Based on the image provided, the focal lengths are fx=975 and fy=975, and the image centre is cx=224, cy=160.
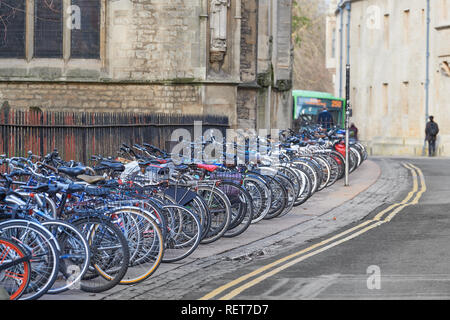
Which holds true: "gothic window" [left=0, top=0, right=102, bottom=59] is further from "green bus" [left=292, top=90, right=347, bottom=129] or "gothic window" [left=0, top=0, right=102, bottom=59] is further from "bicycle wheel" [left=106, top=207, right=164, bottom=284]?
"green bus" [left=292, top=90, right=347, bottom=129]

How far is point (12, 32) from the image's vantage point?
23.3 metres

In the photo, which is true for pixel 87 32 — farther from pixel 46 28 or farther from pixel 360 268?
pixel 360 268

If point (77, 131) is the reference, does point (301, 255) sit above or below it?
below

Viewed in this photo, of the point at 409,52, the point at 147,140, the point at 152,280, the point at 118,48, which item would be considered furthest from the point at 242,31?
the point at 409,52

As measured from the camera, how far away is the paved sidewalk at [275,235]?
9281 mm

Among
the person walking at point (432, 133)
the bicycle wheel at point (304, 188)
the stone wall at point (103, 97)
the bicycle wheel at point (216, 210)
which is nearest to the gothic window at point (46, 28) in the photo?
the stone wall at point (103, 97)

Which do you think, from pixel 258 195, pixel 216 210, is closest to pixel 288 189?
pixel 258 195

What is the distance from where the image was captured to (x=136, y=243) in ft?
31.6

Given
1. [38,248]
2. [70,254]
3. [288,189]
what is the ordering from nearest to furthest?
[38,248], [70,254], [288,189]

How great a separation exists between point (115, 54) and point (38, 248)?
15541 millimetres

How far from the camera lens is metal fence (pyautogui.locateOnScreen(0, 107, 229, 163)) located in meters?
14.1

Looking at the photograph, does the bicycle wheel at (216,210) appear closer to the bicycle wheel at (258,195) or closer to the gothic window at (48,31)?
the bicycle wheel at (258,195)

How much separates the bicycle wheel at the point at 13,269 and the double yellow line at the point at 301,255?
5.39 feet

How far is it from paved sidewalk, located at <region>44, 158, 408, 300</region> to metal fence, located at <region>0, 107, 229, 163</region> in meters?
3.12
